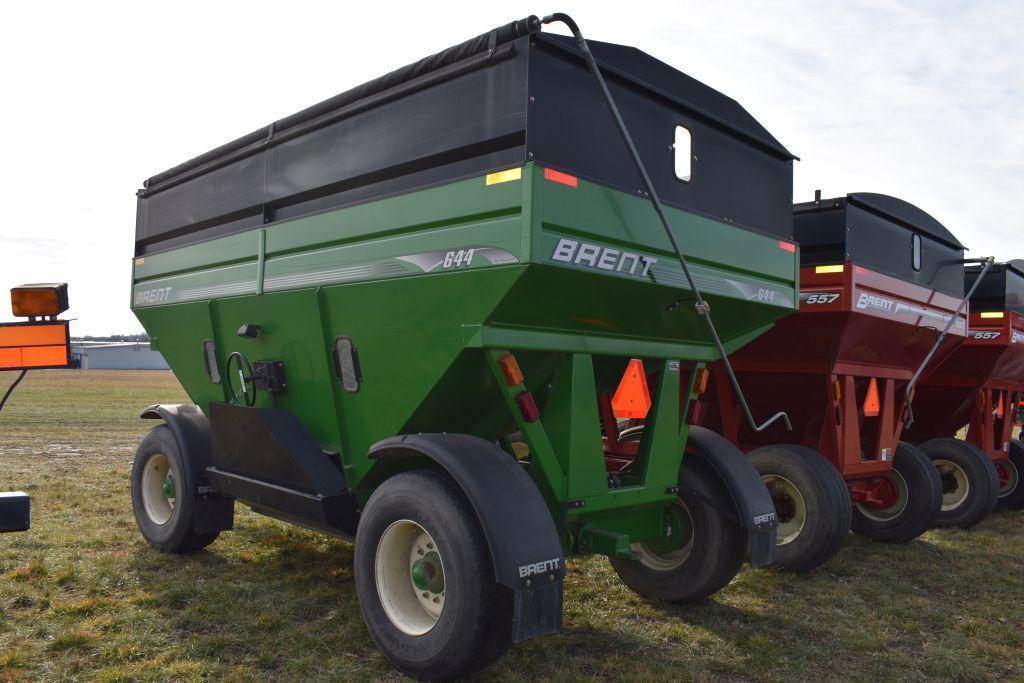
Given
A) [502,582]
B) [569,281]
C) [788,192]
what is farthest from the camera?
[788,192]

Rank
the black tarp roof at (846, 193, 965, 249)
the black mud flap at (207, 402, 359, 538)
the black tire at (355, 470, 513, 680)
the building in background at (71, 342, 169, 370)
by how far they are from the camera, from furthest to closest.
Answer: the building in background at (71, 342, 169, 370)
the black tarp roof at (846, 193, 965, 249)
the black mud flap at (207, 402, 359, 538)
the black tire at (355, 470, 513, 680)

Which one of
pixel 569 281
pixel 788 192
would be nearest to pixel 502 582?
pixel 569 281

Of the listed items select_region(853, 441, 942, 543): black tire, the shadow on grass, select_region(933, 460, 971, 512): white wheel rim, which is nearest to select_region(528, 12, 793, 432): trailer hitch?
the shadow on grass

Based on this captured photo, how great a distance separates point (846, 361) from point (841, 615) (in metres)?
2.19

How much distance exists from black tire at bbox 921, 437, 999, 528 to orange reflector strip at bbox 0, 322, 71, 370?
7370 millimetres

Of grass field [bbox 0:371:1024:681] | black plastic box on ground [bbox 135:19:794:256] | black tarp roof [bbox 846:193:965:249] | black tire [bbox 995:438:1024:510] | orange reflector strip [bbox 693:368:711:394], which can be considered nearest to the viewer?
black plastic box on ground [bbox 135:19:794:256]

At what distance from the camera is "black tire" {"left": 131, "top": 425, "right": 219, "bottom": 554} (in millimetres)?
5434

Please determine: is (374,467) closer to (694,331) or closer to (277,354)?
(277,354)

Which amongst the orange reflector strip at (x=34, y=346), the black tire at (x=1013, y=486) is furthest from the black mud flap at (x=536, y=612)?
the black tire at (x=1013, y=486)

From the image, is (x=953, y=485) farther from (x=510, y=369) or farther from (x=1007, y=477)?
(x=510, y=369)

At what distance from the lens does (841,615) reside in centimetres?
483

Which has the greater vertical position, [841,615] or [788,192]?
[788,192]

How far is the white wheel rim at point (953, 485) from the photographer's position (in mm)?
8000

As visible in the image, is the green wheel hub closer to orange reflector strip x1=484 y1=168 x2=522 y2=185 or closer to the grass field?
the grass field
